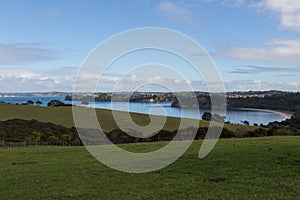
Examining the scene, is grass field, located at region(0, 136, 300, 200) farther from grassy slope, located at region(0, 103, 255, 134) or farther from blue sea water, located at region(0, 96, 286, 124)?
grassy slope, located at region(0, 103, 255, 134)

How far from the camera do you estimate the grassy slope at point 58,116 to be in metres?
63.2

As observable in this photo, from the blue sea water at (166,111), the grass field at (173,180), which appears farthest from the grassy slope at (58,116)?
the grass field at (173,180)

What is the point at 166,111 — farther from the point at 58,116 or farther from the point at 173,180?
the point at 173,180

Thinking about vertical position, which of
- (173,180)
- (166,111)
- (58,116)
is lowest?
(173,180)

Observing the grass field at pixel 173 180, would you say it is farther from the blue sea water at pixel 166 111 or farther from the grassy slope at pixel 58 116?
the grassy slope at pixel 58 116

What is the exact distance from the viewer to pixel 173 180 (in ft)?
47.1

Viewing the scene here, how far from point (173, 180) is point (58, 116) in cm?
6591

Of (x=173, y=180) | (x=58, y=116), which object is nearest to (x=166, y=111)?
(x=58, y=116)

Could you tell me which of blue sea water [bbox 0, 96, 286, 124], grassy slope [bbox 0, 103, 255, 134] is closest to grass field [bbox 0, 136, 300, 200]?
blue sea water [bbox 0, 96, 286, 124]

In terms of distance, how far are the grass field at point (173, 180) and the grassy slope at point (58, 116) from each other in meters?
40.7

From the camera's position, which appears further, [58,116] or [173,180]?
[58,116]

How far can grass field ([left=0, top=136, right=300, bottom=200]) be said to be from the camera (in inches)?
482

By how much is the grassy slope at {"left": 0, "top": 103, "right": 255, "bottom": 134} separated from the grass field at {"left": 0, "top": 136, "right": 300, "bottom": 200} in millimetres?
40688

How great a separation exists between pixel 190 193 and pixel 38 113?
237 feet
